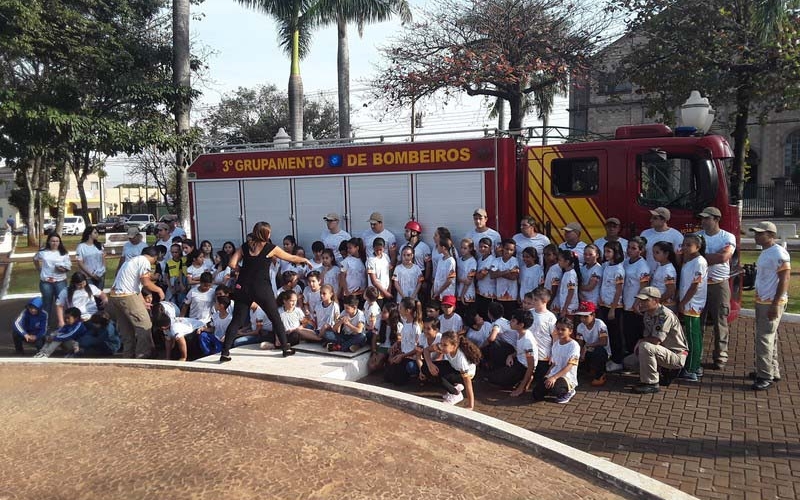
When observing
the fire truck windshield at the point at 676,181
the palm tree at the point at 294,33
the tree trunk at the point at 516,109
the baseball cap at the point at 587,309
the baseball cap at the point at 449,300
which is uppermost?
the palm tree at the point at 294,33

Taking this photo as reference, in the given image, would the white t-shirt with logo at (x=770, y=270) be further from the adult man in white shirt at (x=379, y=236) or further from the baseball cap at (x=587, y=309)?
the adult man in white shirt at (x=379, y=236)

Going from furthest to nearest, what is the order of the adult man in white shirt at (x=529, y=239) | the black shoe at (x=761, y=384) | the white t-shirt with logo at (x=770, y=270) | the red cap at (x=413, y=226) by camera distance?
the red cap at (x=413, y=226) → the adult man in white shirt at (x=529, y=239) → the black shoe at (x=761, y=384) → the white t-shirt with logo at (x=770, y=270)

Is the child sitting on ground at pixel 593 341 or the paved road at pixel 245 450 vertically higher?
the child sitting on ground at pixel 593 341

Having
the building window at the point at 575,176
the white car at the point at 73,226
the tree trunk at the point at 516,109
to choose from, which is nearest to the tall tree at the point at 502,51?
the tree trunk at the point at 516,109

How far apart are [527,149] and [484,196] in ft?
3.01

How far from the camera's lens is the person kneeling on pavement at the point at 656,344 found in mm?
6367

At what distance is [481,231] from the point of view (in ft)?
27.6

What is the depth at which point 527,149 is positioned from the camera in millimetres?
8766

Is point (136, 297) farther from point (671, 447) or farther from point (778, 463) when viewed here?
point (778, 463)

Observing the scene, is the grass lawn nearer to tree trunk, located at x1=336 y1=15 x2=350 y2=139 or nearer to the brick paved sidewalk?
the brick paved sidewalk

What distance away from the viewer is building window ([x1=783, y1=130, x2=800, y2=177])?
37.6m

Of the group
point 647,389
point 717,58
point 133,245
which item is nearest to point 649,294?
point 647,389

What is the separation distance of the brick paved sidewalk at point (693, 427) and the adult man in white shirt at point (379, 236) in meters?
2.34

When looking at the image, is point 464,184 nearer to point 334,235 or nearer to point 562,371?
point 334,235
